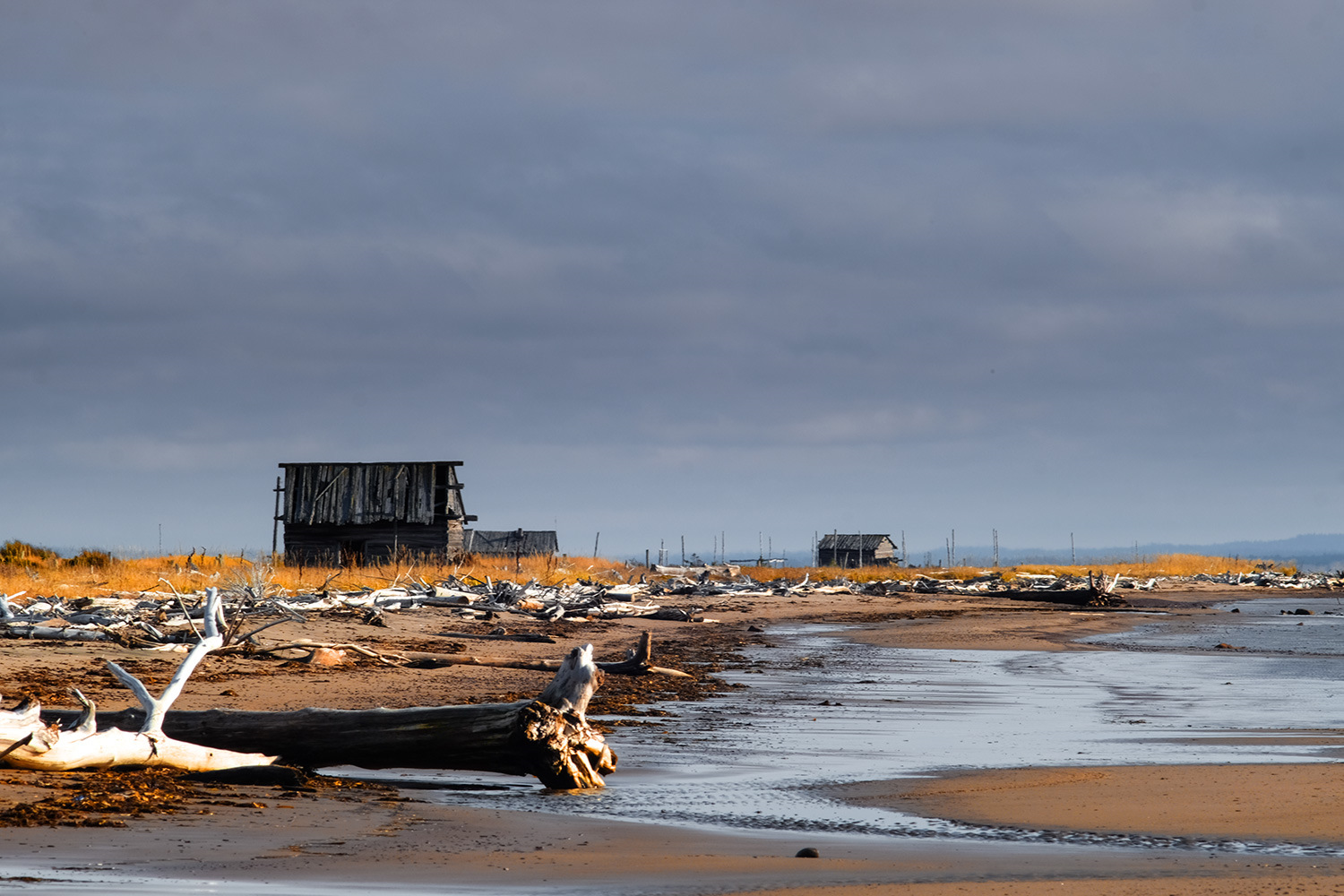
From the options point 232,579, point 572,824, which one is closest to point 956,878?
point 572,824

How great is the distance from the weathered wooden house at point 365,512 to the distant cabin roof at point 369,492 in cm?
3

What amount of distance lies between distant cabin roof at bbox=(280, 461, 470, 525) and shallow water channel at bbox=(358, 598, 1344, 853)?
23294 mm

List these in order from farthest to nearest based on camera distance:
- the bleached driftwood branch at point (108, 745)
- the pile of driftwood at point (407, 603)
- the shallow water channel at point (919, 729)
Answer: the pile of driftwood at point (407, 603), the shallow water channel at point (919, 729), the bleached driftwood branch at point (108, 745)

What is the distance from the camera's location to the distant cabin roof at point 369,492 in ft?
136

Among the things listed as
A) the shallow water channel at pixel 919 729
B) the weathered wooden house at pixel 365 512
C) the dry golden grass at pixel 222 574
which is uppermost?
the weathered wooden house at pixel 365 512

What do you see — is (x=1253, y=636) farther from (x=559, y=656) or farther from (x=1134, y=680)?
(x=559, y=656)

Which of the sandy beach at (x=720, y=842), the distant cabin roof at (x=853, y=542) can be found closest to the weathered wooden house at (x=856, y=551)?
the distant cabin roof at (x=853, y=542)

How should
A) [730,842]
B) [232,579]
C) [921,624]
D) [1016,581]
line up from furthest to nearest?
1. [1016,581]
2. [921,624]
3. [232,579]
4. [730,842]

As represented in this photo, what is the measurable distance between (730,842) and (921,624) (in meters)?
23.5

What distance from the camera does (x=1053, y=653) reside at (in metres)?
21.5

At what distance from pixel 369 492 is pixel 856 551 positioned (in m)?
43.0

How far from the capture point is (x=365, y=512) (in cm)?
4159

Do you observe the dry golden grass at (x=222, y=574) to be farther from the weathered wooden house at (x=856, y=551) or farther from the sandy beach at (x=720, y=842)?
the weathered wooden house at (x=856, y=551)

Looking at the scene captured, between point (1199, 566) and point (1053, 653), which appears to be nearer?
point (1053, 653)
